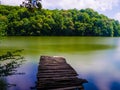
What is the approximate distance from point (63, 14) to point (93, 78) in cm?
7007

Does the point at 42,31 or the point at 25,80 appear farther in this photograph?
the point at 42,31

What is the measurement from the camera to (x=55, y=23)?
72.2 m

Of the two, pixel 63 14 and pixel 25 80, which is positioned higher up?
pixel 63 14

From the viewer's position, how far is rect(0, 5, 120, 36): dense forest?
64.7 meters

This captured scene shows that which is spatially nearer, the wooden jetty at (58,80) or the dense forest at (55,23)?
the wooden jetty at (58,80)

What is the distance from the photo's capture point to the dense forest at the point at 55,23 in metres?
64.7

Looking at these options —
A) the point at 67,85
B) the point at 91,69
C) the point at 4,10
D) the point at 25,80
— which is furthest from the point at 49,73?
the point at 4,10

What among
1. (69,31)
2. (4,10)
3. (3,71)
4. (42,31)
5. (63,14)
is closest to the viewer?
(3,71)

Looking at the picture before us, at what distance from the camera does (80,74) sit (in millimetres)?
13500

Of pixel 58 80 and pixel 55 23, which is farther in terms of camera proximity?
pixel 55 23

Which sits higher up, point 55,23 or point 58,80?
point 55,23

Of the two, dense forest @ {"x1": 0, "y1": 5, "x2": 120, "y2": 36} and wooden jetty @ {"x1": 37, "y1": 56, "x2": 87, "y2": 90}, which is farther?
dense forest @ {"x1": 0, "y1": 5, "x2": 120, "y2": 36}

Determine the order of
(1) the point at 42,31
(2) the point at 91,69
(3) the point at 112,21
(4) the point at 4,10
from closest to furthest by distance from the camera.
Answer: (2) the point at 91,69 → (4) the point at 4,10 → (1) the point at 42,31 → (3) the point at 112,21

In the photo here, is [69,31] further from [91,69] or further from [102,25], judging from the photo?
[91,69]
